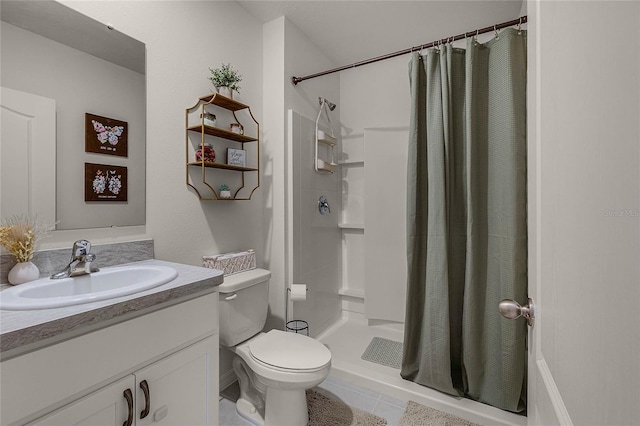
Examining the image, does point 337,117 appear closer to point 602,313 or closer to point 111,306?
point 111,306

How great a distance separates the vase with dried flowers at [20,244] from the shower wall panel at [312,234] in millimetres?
1363

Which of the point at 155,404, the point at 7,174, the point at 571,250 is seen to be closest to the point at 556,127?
the point at 571,250

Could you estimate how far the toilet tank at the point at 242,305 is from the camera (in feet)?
5.13

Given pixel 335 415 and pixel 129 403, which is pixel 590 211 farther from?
pixel 335 415

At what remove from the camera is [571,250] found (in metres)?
0.44

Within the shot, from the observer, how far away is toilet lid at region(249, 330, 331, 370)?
1.42 metres

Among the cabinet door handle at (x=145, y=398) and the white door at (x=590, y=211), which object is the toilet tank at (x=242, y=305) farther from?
the white door at (x=590, y=211)

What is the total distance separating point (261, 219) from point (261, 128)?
66cm

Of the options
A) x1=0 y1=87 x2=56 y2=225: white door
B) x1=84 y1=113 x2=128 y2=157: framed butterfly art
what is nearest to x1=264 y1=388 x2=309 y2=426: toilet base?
x1=0 y1=87 x2=56 y2=225: white door

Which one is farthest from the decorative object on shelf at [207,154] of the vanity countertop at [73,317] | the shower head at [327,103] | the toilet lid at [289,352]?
the shower head at [327,103]

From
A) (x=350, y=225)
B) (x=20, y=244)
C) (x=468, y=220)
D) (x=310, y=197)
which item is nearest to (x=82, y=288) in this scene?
(x=20, y=244)

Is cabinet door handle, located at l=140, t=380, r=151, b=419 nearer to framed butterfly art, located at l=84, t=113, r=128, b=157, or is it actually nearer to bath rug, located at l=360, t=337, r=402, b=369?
framed butterfly art, located at l=84, t=113, r=128, b=157

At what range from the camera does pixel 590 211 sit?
14.6 inches

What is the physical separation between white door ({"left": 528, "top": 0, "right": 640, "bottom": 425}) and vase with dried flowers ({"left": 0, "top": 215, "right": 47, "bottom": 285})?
151 cm
